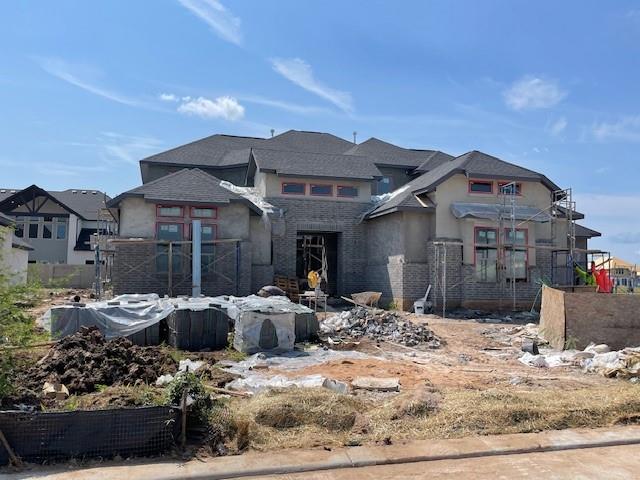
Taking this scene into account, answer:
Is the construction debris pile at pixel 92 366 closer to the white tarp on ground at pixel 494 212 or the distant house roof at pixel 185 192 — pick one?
the distant house roof at pixel 185 192

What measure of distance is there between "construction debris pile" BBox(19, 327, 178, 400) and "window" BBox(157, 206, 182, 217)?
460 inches

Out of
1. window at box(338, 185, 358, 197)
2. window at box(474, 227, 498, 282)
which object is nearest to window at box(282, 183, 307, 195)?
window at box(338, 185, 358, 197)

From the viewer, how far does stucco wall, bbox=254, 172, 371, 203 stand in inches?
976

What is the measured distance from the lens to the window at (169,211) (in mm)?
21500

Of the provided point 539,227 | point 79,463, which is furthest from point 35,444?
point 539,227

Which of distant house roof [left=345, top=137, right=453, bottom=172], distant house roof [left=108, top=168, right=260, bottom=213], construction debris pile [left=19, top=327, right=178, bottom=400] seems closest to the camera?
construction debris pile [left=19, top=327, right=178, bottom=400]

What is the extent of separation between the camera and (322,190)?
999 inches

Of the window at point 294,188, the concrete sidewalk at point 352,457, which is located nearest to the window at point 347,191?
the window at point 294,188

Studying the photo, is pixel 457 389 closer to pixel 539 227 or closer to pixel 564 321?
pixel 564 321

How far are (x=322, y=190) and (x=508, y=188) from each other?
8.28 meters

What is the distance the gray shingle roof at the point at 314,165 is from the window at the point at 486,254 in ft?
20.0

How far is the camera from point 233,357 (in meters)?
11.4

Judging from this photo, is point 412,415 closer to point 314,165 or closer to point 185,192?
point 185,192

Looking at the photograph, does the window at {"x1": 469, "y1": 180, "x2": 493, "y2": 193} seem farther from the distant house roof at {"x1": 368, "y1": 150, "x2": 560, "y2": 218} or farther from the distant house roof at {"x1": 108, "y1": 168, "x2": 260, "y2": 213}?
the distant house roof at {"x1": 108, "y1": 168, "x2": 260, "y2": 213}
